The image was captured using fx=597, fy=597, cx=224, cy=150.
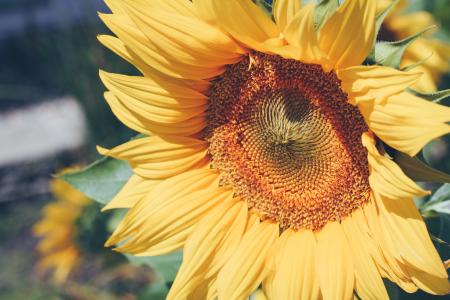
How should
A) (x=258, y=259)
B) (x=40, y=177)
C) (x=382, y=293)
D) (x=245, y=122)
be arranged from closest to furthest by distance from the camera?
(x=382, y=293), (x=258, y=259), (x=245, y=122), (x=40, y=177)

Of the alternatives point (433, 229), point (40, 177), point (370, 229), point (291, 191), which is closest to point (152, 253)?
point (291, 191)

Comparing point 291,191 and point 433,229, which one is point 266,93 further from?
point 433,229

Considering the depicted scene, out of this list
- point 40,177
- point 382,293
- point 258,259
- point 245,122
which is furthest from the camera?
point 40,177

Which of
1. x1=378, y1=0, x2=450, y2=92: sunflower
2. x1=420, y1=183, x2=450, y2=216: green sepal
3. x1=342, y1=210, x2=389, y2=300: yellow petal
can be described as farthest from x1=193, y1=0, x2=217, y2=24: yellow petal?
x1=378, y1=0, x2=450, y2=92: sunflower

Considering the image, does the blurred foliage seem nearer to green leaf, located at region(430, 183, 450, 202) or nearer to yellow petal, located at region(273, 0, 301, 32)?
green leaf, located at region(430, 183, 450, 202)

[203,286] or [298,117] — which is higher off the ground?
[298,117]

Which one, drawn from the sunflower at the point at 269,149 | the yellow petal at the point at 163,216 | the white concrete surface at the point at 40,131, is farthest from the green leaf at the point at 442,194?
the white concrete surface at the point at 40,131
